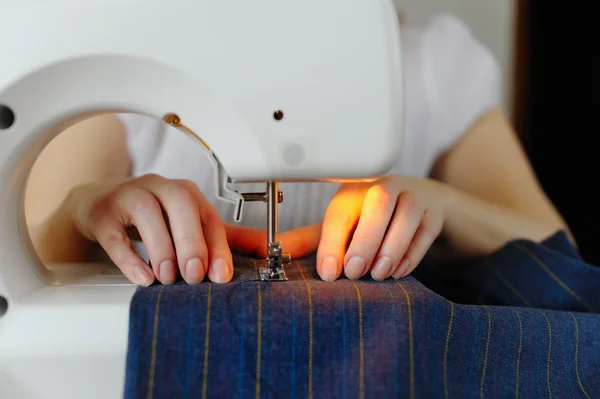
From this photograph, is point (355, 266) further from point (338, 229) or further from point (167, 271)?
point (167, 271)

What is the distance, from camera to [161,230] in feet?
1.82

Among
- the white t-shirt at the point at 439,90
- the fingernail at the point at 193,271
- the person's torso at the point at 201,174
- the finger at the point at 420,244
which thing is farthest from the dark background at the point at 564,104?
the fingernail at the point at 193,271

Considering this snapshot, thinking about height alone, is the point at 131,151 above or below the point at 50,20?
below

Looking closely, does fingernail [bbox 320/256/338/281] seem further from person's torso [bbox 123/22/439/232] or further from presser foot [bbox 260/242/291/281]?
person's torso [bbox 123/22/439/232]

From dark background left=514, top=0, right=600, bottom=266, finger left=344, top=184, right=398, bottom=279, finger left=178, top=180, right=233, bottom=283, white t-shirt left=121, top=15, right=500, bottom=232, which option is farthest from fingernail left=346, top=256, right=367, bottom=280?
dark background left=514, top=0, right=600, bottom=266

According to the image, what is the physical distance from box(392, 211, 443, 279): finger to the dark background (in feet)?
3.86

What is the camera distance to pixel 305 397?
469 mm

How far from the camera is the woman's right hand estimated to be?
545mm

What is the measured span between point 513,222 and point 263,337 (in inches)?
24.9

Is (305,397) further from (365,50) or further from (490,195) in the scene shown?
(490,195)

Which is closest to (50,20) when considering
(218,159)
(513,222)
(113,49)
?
(113,49)

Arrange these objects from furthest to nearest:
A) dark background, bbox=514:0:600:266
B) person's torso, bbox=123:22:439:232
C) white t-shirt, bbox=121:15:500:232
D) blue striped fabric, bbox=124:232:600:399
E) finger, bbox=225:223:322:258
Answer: dark background, bbox=514:0:600:266 < white t-shirt, bbox=121:15:500:232 < person's torso, bbox=123:22:439:232 < finger, bbox=225:223:322:258 < blue striped fabric, bbox=124:232:600:399

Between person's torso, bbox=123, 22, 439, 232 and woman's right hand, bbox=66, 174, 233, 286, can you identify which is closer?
woman's right hand, bbox=66, 174, 233, 286

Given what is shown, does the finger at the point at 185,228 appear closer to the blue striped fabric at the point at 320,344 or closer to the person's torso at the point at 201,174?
the blue striped fabric at the point at 320,344
